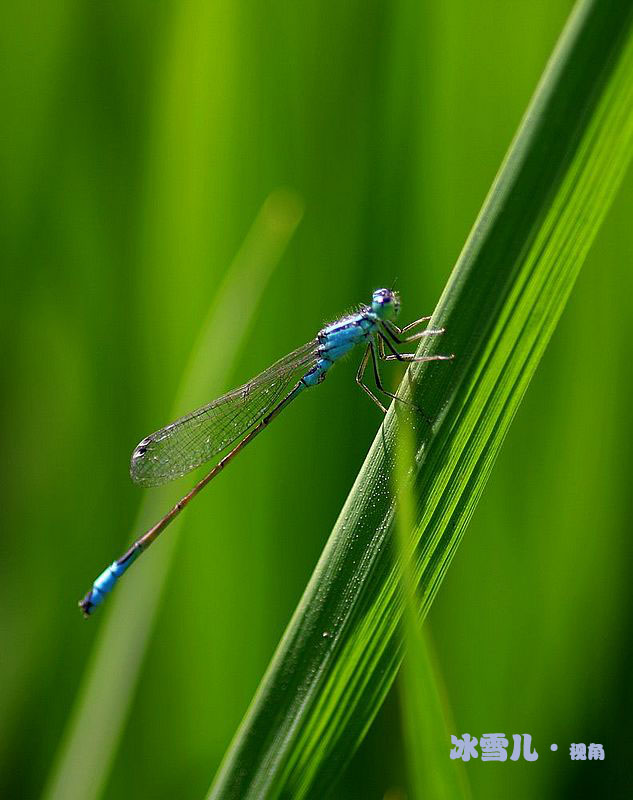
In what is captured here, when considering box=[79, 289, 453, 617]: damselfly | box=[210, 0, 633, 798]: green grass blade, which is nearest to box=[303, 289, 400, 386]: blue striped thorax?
box=[79, 289, 453, 617]: damselfly

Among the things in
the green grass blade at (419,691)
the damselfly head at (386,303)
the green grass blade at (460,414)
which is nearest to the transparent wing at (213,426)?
the damselfly head at (386,303)

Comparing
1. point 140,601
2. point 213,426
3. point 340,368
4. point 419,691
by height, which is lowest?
point 419,691

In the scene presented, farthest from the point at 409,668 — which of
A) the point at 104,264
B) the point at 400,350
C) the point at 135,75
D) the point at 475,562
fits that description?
the point at 135,75

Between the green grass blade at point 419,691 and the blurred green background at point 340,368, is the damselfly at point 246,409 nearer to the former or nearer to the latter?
the blurred green background at point 340,368

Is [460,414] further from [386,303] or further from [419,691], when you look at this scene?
[386,303]

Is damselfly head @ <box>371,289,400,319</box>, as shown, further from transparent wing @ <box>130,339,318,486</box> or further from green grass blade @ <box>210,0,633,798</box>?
green grass blade @ <box>210,0,633,798</box>

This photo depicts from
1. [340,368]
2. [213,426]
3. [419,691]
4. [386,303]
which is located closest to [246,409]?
[213,426]

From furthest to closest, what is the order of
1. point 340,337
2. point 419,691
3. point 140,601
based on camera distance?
point 340,337 → point 140,601 → point 419,691

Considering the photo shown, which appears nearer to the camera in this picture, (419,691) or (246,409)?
(419,691)
